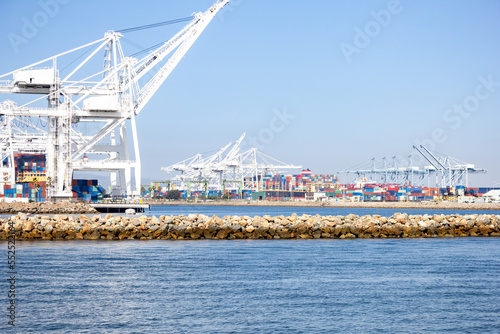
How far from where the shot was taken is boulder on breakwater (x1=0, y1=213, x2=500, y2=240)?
25.2 m

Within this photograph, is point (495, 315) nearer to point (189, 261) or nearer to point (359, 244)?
point (189, 261)

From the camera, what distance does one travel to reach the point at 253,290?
1366 cm

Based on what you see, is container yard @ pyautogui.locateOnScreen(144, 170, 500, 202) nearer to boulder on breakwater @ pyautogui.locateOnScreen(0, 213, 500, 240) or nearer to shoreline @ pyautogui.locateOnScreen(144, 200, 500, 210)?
shoreline @ pyautogui.locateOnScreen(144, 200, 500, 210)

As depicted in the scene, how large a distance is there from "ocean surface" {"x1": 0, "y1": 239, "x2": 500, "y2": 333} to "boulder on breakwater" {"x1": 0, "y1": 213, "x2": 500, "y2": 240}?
3.35 metres

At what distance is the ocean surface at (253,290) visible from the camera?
1077cm

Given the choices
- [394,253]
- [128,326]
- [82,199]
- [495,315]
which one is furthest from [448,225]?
[82,199]

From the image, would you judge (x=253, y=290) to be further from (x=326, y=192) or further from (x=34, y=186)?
(x=326, y=192)

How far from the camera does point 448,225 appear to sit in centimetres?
2830

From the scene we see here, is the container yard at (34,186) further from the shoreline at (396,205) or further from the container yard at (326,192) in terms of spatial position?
Result: the container yard at (326,192)

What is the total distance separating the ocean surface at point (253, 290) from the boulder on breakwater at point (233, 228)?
3.35 meters

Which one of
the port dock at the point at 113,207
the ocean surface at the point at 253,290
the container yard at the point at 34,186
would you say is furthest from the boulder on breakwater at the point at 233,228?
the container yard at the point at 34,186

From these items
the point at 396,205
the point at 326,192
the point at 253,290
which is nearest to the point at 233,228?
the point at 253,290

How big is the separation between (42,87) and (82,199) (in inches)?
546

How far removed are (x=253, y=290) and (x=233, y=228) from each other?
39.5 ft
